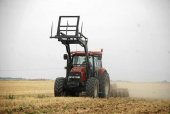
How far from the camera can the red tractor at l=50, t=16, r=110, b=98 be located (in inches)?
804

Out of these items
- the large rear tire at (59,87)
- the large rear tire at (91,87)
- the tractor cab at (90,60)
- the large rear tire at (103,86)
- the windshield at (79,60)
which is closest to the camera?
the large rear tire at (91,87)

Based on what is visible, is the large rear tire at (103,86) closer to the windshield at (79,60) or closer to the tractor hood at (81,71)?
the tractor hood at (81,71)

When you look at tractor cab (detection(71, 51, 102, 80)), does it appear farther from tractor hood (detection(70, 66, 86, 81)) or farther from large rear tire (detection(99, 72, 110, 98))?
large rear tire (detection(99, 72, 110, 98))

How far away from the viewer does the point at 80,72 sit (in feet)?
67.9

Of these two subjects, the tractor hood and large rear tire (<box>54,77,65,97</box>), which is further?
large rear tire (<box>54,77,65,97</box>)

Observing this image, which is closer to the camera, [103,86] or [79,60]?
[103,86]

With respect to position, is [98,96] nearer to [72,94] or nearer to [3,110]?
[72,94]

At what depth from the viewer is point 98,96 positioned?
70.5 ft

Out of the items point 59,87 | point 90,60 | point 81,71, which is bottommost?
point 59,87

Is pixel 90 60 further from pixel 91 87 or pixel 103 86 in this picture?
pixel 91 87

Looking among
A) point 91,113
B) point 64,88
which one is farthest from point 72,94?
point 91,113

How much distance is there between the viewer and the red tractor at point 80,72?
20409 mm

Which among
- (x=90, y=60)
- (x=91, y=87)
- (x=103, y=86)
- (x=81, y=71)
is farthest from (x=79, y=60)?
(x=91, y=87)

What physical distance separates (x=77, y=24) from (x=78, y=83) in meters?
2.85
